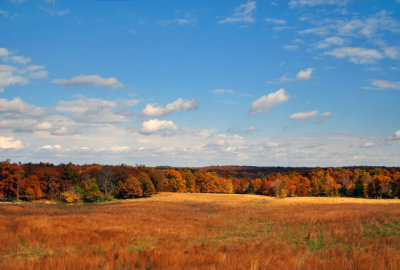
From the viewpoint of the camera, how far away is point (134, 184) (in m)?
71.6

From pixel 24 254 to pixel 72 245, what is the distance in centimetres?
172

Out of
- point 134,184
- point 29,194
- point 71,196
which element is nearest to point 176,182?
point 134,184

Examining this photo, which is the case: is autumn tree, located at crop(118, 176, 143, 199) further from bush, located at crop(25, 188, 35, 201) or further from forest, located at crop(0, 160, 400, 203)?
bush, located at crop(25, 188, 35, 201)

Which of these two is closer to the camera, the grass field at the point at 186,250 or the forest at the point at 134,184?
the grass field at the point at 186,250

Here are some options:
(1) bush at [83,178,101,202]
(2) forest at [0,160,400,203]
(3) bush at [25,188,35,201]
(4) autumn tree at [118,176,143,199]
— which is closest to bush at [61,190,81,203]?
(2) forest at [0,160,400,203]

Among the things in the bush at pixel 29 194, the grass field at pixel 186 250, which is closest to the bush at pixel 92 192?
the bush at pixel 29 194

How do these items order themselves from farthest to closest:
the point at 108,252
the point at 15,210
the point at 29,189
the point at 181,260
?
the point at 29,189, the point at 15,210, the point at 108,252, the point at 181,260

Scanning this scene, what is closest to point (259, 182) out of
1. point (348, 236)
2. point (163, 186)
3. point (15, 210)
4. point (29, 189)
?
point (163, 186)

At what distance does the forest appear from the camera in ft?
220

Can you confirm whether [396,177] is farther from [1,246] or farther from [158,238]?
[1,246]

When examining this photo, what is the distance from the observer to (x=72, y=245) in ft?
38.3

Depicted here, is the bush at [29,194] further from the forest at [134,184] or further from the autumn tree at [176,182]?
the autumn tree at [176,182]

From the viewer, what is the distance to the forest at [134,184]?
66938 mm

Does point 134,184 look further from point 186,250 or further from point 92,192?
point 186,250
